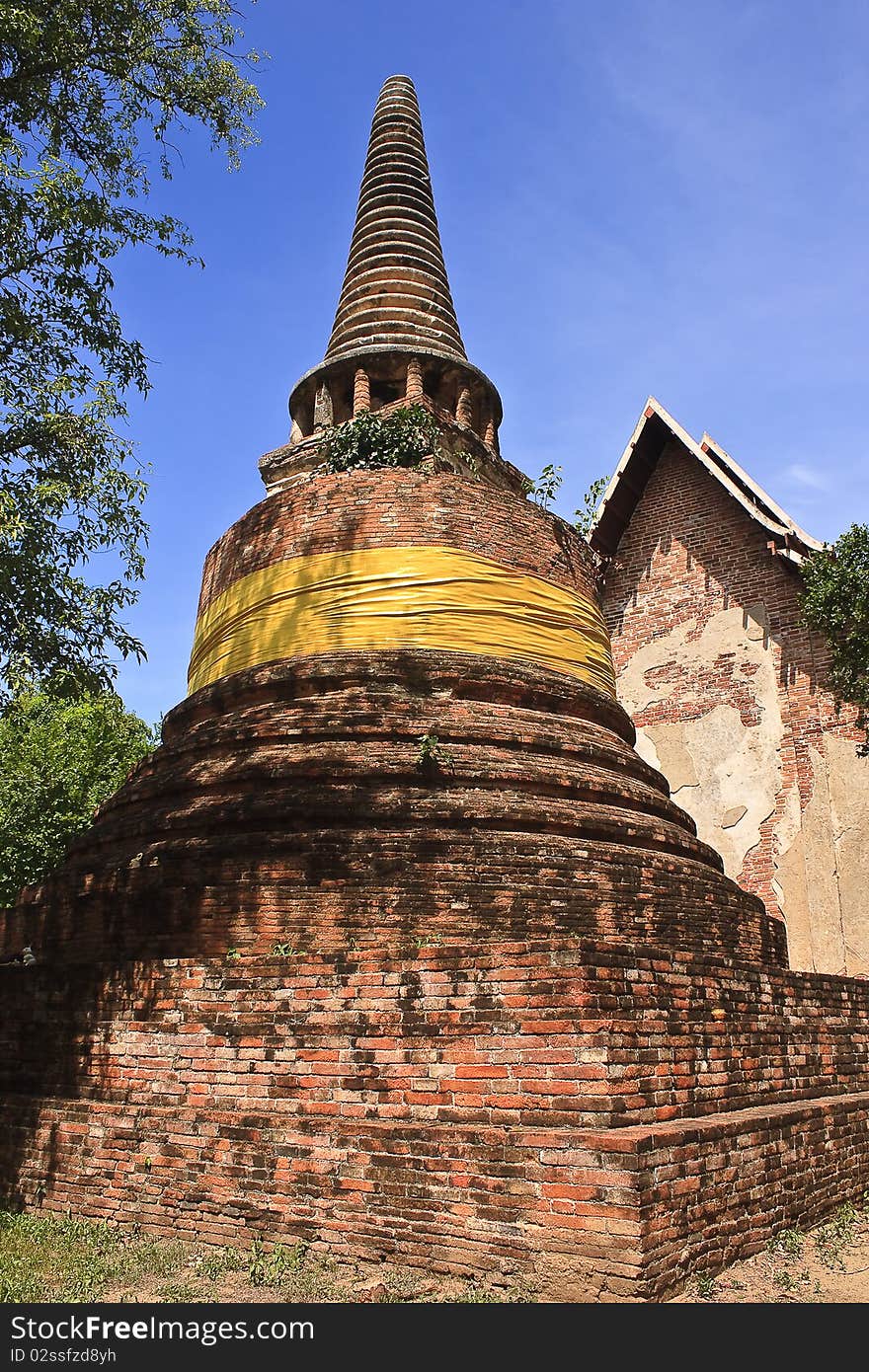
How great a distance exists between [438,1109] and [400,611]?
4010 mm

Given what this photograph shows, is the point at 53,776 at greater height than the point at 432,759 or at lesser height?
greater

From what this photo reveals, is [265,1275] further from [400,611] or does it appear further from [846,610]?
[846,610]

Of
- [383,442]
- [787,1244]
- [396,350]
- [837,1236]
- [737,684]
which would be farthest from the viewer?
[737,684]

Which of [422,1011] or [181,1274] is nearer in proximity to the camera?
[181,1274]

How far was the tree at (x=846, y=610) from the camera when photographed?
11695 millimetres

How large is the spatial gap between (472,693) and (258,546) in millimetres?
2534

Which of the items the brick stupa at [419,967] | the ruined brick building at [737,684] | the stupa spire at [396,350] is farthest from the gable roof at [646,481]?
the brick stupa at [419,967]

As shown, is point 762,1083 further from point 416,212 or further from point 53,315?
point 416,212

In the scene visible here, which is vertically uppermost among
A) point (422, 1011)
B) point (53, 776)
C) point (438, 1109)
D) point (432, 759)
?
point (53, 776)

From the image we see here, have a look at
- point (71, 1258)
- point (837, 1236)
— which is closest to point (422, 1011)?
point (71, 1258)

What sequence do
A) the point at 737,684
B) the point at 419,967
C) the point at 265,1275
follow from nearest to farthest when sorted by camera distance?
the point at 265,1275 < the point at 419,967 < the point at 737,684

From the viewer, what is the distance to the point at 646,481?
634 inches

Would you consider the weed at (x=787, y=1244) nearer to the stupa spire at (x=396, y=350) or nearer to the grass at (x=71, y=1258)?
the grass at (x=71, y=1258)
